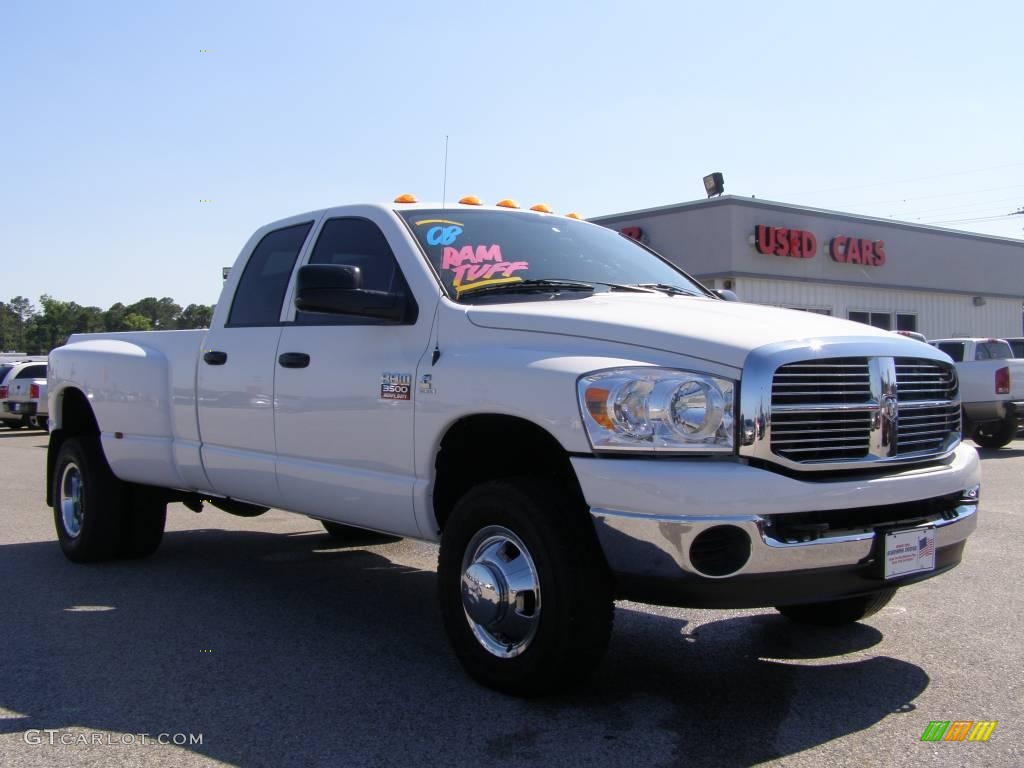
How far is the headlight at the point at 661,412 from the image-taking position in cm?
352

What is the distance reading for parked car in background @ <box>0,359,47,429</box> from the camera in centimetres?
2366

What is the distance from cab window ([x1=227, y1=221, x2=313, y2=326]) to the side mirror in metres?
1.06

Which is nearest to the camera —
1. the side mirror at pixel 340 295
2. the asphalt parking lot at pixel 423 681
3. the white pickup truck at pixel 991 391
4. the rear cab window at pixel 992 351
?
the asphalt parking lot at pixel 423 681

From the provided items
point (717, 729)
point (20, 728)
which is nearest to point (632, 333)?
point (717, 729)

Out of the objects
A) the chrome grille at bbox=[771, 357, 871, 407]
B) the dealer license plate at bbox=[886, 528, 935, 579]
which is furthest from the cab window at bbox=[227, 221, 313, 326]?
the dealer license plate at bbox=[886, 528, 935, 579]

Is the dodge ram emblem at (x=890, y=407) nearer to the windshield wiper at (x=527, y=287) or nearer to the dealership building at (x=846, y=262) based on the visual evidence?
the windshield wiper at (x=527, y=287)

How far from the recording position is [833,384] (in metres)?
3.70

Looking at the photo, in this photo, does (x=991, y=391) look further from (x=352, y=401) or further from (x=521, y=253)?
(x=352, y=401)

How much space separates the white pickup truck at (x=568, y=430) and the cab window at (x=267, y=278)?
0.06ft

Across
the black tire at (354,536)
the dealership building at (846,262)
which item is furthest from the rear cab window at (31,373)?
the black tire at (354,536)

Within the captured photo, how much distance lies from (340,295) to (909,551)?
8.09 feet

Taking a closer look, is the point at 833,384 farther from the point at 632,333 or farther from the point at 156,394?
the point at 156,394

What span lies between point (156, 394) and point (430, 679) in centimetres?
286

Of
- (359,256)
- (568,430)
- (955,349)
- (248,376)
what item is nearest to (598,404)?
(568,430)
